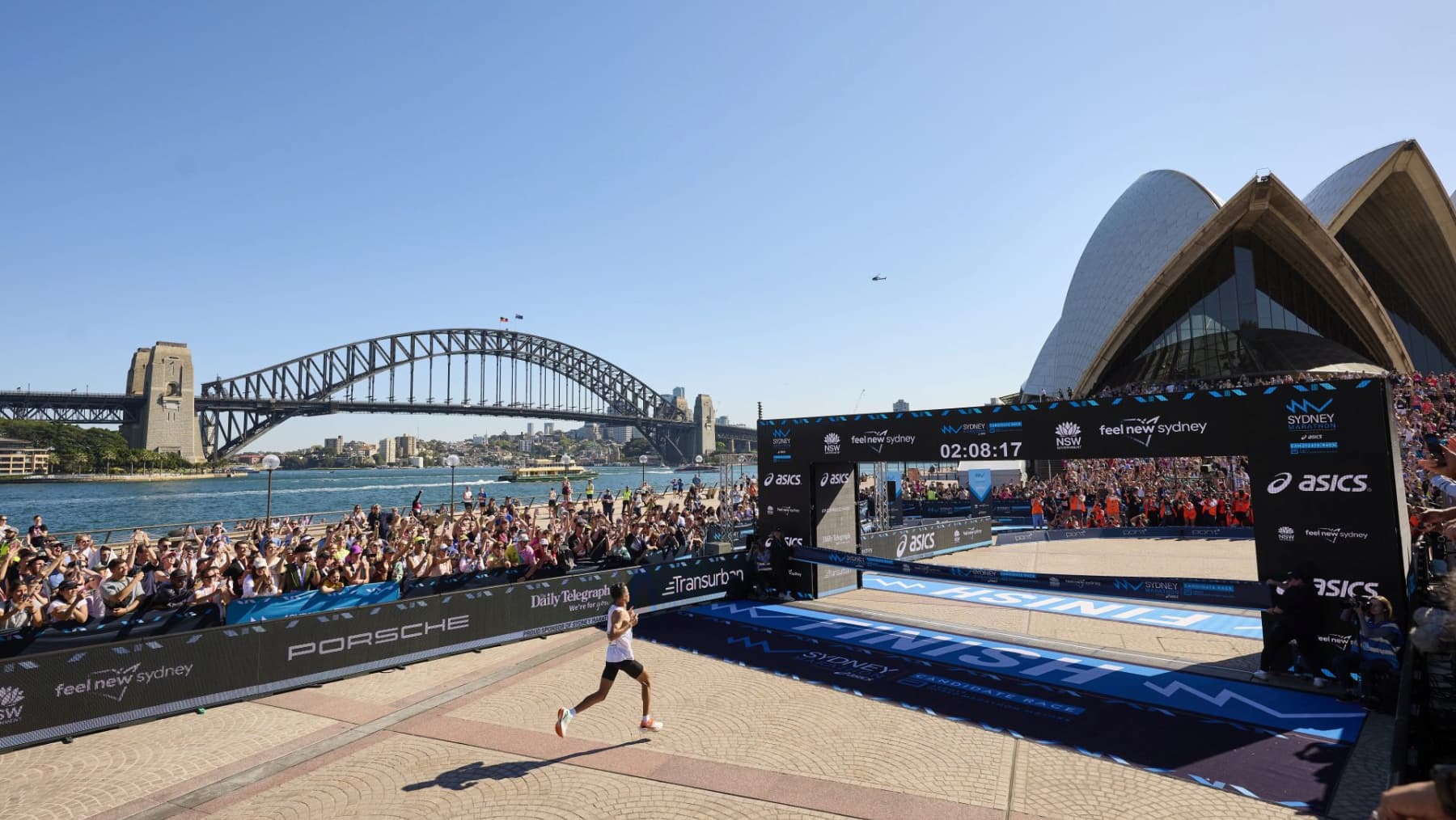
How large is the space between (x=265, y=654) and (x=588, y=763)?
5.50m

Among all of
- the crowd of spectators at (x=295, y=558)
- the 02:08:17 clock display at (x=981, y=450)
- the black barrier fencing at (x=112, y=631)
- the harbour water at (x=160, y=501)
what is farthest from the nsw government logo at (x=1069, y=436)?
the harbour water at (x=160, y=501)

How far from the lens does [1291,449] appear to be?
9.76 meters

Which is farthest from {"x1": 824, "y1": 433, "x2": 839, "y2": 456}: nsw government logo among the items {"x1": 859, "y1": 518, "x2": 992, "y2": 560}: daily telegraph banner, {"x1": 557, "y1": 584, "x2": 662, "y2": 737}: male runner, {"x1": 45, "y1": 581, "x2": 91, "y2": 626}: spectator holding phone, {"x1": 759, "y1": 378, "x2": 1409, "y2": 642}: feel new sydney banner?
{"x1": 45, "y1": 581, "x2": 91, "y2": 626}: spectator holding phone

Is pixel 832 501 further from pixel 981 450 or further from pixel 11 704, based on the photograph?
pixel 11 704

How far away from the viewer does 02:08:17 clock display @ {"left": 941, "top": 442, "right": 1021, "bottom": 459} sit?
500 inches

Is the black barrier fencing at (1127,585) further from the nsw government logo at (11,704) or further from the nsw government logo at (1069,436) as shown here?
the nsw government logo at (11,704)

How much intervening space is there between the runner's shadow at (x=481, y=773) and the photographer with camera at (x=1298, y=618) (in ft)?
30.7

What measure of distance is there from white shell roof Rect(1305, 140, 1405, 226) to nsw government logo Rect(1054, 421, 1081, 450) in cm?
4154

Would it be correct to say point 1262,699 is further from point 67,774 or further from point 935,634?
point 67,774

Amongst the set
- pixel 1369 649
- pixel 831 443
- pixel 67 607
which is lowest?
pixel 1369 649

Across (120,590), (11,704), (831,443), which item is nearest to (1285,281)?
(831,443)

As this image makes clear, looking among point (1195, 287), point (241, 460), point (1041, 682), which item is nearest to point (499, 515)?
point (1041, 682)

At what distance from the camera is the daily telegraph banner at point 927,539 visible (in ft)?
66.9

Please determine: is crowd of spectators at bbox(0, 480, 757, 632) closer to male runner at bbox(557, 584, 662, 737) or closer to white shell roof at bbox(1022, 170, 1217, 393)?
male runner at bbox(557, 584, 662, 737)
